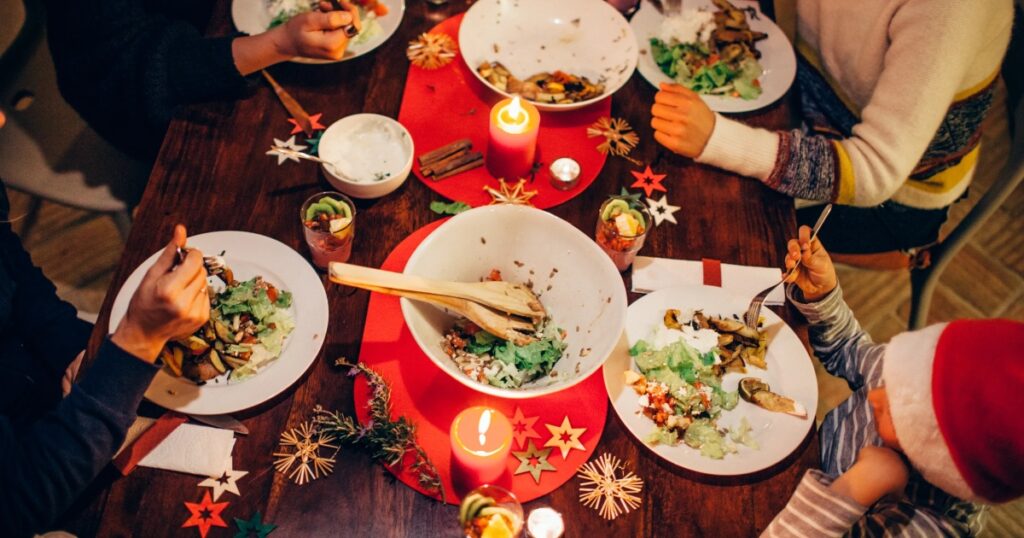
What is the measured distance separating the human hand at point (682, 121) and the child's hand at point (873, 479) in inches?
30.8

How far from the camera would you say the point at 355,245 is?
1.42 metres

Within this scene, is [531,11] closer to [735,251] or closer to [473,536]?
[735,251]

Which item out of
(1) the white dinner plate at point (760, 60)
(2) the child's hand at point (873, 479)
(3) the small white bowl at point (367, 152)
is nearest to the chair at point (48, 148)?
(3) the small white bowl at point (367, 152)

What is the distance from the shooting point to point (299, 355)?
1237 mm

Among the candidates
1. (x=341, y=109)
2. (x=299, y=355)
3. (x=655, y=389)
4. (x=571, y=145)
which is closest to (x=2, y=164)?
(x=341, y=109)

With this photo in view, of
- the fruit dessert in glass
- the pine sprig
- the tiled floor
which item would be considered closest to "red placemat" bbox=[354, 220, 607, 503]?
the pine sprig

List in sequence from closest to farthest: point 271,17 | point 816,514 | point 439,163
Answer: point 816,514 < point 439,163 < point 271,17

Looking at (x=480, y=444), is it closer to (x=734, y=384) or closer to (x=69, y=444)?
(x=734, y=384)

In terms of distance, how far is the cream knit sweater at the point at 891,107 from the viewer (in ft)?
4.95

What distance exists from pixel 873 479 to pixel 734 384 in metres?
0.29

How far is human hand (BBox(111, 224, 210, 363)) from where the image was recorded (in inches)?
43.1

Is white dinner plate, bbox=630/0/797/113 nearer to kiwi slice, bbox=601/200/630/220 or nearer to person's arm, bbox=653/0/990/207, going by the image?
person's arm, bbox=653/0/990/207

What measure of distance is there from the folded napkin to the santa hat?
13.9 inches

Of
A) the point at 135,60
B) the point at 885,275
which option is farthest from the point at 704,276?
the point at 885,275
